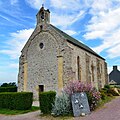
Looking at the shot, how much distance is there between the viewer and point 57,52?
2161cm

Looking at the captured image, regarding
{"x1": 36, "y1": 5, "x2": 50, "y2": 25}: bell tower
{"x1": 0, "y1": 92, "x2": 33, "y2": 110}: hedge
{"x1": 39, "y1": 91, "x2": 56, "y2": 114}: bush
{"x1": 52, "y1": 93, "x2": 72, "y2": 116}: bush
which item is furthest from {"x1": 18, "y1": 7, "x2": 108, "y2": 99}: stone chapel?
{"x1": 52, "y1": 93, "x2": 72, "y2": 116}: bush

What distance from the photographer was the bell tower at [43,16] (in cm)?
2329

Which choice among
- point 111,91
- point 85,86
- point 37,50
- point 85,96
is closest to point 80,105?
point 85,96

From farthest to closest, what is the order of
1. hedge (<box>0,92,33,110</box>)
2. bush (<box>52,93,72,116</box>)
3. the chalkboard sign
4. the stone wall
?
the stone wall → hedge (<box>0,92,33,110</box>) → bush (<box>52,93,72,116</box>) → the chalkboard sign

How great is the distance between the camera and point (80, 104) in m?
12.0

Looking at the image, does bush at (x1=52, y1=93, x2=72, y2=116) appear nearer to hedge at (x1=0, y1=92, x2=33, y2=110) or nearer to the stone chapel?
hedge at (x1=0, y1=92, x2=33, y2=110)

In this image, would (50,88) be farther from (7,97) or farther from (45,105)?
(45,105)

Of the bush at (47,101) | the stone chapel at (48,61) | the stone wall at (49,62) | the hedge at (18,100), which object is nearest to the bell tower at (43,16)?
the stone chapel at (48,61)

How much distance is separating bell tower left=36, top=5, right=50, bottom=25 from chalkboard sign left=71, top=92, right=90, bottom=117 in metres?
13.2

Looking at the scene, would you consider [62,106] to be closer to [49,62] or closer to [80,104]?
[80,104]

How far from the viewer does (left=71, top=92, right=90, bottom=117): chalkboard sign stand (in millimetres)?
11711

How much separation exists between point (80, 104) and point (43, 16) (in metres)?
14.6

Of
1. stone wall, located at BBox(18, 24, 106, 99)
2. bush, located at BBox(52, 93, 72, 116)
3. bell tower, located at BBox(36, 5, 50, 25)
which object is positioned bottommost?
bush, located at BBox(52, 93, 72, 116)

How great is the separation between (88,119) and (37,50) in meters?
14.6
